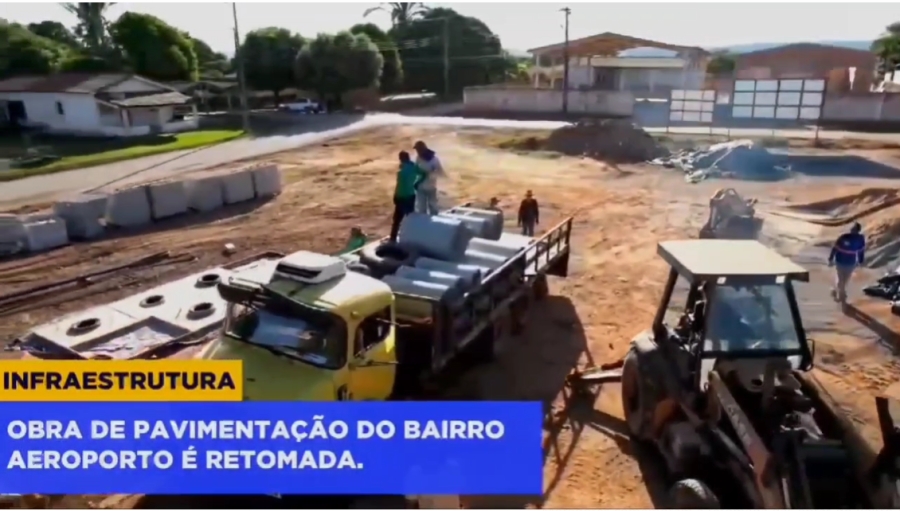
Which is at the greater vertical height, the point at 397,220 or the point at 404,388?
the point at 397,220

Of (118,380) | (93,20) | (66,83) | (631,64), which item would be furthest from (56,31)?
(118,380)

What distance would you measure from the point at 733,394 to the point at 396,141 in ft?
90.8

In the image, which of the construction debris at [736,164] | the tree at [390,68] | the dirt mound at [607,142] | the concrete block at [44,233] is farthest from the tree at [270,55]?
the concrete block at [44,233]

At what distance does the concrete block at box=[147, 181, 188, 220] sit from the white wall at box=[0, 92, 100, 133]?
20253 millimetres

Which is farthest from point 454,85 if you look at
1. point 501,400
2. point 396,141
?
point 501,400

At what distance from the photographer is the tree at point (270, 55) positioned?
47.7 metres

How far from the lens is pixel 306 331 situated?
6.75m

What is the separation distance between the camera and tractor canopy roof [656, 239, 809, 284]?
639 centimetres

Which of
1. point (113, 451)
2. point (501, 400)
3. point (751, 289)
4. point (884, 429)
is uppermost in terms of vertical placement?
point (751, 289)

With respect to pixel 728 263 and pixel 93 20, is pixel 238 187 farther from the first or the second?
pixel 93 20

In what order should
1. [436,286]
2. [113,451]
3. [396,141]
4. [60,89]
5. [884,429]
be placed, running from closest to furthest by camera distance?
[884,429], [113,451], [436,286], [396,141], [60,89]

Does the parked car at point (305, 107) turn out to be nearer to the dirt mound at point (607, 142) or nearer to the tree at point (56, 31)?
the dirt mound at point (607, 142)

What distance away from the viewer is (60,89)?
35844 mm

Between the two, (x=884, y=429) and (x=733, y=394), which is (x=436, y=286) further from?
(x=884, y=429)
